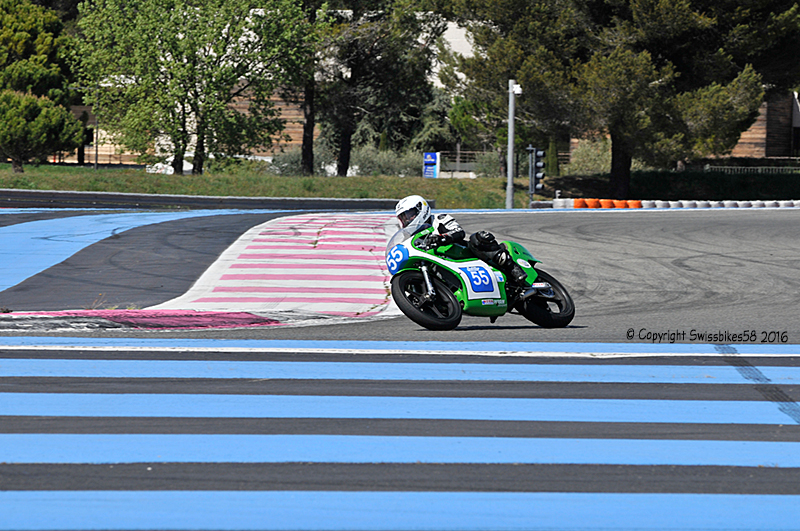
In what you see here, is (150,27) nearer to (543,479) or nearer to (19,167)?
(19,167)

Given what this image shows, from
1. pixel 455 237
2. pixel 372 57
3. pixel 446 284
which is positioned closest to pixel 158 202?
pixel 372 57

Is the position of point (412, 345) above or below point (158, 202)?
below

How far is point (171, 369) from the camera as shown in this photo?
693cm

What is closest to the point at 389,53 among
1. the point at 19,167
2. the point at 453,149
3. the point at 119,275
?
the point at 19,167

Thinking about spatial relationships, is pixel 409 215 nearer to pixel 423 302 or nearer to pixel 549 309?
pixel 423 302

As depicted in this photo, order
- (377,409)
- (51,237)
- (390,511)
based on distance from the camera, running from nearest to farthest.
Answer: (390,511)
(377,409)
(51,237)

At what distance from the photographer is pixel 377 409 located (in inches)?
227

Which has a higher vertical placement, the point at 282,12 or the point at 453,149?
the point at 282,12

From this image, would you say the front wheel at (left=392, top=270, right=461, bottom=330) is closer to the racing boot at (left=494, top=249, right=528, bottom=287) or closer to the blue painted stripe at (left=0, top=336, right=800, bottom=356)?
the blue painted stripe at (left=0, top=336, right=800, bottom=356)

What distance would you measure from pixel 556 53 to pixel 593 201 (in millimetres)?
8346

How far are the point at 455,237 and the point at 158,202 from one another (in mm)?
27049

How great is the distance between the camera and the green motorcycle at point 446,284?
28.9 feet

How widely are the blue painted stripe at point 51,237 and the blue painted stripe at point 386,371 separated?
17.1ft

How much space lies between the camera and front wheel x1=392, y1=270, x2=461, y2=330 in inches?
345
